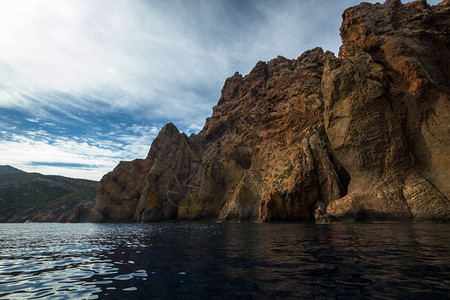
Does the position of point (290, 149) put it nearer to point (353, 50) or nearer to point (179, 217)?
point (353, 50)

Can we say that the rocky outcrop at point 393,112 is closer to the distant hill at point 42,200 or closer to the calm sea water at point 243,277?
the calm sea water at point 243,277

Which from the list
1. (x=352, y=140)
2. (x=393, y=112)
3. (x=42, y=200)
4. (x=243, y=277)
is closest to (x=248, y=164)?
(x=352, y=140)

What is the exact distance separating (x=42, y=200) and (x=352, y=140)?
17957 cm

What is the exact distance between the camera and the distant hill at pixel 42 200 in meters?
122

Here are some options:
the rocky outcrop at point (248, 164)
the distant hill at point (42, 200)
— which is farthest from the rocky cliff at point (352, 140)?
the distant hill at point (42, 200)

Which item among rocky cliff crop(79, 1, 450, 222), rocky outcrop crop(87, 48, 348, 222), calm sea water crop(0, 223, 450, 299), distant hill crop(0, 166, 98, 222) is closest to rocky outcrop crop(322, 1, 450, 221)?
rocky cliff crop(79, 1, 450, 222)

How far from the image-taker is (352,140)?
42219 millimetres

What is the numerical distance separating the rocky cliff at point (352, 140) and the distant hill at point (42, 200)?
2940 inches

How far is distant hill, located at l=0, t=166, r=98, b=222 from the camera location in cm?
12234

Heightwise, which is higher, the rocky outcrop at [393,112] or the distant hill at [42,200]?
the rocky outcrop at [393,112]

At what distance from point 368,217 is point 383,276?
3351 centimetres

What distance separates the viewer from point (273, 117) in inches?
3051

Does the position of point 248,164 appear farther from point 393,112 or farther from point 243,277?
point 243,277

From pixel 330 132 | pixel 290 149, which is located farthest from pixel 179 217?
pixel 330 132
